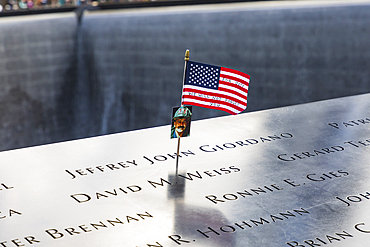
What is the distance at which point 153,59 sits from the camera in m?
12.8

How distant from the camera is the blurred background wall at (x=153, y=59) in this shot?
1091cm

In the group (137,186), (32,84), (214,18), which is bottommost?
(32,84)

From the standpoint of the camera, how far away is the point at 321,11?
10.8 metres

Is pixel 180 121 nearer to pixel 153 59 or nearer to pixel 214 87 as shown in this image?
pixel 214 87

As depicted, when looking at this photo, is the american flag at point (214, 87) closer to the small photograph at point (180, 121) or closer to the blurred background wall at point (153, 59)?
the small photograph at point (180, 121)

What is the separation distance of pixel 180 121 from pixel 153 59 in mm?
7847

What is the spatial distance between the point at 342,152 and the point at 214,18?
686 cm

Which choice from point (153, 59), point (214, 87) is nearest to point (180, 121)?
point (214, 87)

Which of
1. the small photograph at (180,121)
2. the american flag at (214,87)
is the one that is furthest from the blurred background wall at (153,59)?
the small photograph at (180,121)

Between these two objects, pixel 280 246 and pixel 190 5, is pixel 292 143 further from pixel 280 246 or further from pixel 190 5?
pixel 190 5


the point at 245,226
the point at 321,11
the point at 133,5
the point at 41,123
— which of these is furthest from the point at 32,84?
the point at 245,226

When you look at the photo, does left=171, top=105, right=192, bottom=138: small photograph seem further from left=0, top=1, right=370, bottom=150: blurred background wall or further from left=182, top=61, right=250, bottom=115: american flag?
left=0, top=1, right=370, bottom=150: blurred background wall

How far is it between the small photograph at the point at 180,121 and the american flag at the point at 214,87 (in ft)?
0.37

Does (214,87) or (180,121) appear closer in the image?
(180,121)
